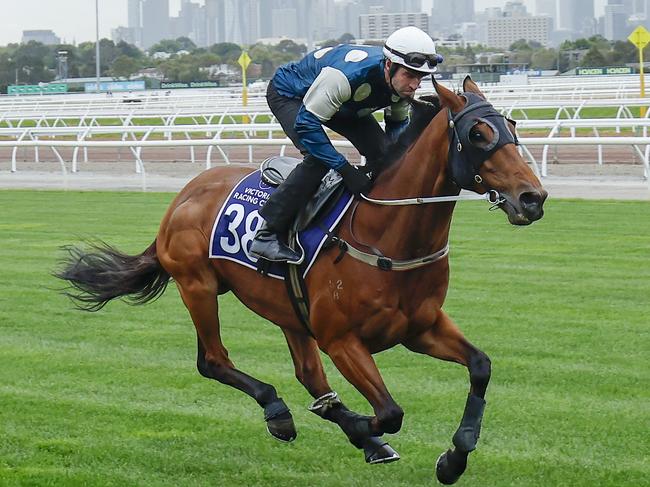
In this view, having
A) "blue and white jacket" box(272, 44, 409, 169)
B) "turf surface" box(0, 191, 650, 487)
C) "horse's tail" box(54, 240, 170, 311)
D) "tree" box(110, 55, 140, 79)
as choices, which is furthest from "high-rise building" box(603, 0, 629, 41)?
"blue and white jacket" box(272, 44, 409, 169)

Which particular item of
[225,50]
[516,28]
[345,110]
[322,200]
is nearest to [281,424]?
[322,200]

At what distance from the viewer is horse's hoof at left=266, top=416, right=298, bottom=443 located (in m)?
5.40

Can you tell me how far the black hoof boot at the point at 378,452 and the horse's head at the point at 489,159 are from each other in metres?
1.13

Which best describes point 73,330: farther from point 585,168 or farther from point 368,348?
point 585,168

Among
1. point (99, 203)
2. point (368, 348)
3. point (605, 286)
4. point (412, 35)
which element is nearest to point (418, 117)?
point (412, 35)

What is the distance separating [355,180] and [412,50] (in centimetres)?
57

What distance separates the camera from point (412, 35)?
15.8 feet

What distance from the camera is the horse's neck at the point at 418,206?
476 cm

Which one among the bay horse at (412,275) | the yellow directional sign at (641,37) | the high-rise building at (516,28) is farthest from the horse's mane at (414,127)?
the high-rise building at (516,28)

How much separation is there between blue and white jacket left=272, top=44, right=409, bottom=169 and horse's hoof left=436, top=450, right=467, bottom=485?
1.23 metres

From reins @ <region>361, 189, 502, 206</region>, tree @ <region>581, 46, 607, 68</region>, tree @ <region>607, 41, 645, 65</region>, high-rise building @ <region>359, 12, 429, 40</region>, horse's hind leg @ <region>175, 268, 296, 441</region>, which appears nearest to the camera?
reins @ <region>361, 189, 502, 206</region>

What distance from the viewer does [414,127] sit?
4.96m

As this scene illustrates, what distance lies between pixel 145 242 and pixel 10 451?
22.7ft

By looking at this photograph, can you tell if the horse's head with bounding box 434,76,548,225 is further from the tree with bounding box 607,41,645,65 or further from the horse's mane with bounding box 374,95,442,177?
the tree with bounding box 607,41,645,65
